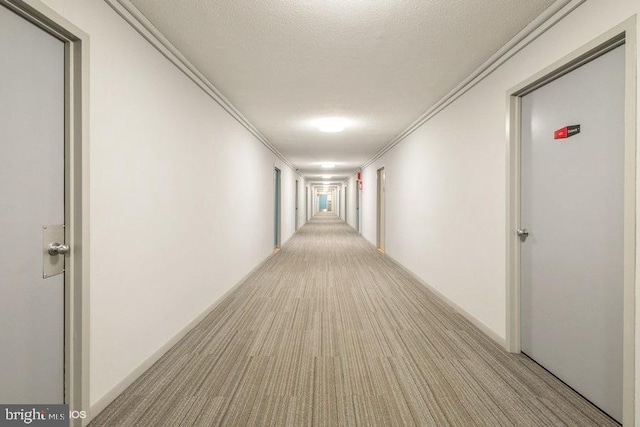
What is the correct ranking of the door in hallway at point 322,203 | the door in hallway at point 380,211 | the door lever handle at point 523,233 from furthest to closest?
the door in hallway at point 322,203 < the door in hallway at point 380,211 < the door lever handle at point 523,233

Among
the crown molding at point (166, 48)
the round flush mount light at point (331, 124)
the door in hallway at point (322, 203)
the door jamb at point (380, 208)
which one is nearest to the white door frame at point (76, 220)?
the crown molding at point (166, 48)

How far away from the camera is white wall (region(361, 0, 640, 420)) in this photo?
1.96 metres

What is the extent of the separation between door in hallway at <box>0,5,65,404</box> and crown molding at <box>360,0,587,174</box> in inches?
111

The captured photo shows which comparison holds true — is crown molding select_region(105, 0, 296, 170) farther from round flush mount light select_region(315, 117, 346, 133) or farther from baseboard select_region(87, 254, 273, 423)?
baseboard select_region(87, 254, 273, 423)

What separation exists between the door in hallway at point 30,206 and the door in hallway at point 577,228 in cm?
285

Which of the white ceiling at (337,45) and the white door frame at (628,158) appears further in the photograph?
the white ceiling at (337,45)

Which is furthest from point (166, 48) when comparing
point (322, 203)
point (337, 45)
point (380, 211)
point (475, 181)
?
point (322, 203)

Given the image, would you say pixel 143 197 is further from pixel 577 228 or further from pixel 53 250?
pixel 577 228

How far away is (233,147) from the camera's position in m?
4.21

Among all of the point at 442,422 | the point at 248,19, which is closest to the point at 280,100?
the point at 248,19

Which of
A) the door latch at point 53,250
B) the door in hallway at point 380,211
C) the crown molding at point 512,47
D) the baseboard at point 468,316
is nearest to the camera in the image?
the door latch at point 53,250

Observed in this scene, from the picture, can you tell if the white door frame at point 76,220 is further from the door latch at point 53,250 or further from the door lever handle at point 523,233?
the door lever handle at point 523,233

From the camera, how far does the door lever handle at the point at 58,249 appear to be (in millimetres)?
1510

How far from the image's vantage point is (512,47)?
2.43 m
